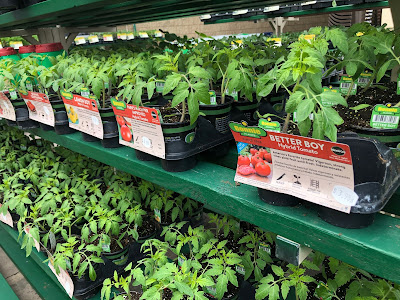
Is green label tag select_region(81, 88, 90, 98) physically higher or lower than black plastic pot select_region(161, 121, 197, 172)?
higher

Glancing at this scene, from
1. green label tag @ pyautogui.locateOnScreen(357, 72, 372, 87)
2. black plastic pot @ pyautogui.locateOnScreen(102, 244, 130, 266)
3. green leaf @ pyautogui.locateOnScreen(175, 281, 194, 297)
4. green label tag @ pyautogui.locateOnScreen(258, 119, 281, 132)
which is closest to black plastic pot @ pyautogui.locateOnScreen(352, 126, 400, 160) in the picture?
green label tag @ pyautogui.locateOnScreen(258, 119, 281, 132)

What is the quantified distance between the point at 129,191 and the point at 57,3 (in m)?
0.99

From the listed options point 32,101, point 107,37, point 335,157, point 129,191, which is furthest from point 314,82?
point 107,37

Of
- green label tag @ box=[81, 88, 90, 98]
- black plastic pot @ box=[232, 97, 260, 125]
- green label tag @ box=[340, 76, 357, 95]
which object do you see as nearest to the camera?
green label tag @ box=[340, 76, 357, 95]

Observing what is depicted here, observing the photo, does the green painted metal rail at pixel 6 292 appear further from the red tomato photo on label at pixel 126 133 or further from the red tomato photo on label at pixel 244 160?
the red tomato photo on label at pixel 244 160

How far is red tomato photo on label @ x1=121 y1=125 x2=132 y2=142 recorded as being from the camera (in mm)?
1246

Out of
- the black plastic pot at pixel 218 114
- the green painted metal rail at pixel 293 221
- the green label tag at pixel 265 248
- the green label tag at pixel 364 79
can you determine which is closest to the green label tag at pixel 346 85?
the green label tag at pixel 364 79

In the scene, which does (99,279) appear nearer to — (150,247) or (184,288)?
(150,247)

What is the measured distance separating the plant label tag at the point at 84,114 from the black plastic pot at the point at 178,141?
0.41 meters

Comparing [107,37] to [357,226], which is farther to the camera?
[107,37]

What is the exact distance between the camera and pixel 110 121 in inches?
55.3

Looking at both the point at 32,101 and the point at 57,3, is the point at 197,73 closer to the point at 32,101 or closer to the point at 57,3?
the point at 57,3

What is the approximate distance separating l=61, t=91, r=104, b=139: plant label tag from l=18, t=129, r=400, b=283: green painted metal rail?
0.28m

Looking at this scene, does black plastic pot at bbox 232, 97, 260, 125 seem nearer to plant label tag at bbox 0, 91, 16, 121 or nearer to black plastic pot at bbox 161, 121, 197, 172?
black plastic pot at bbox 161, 121, 197, 172
